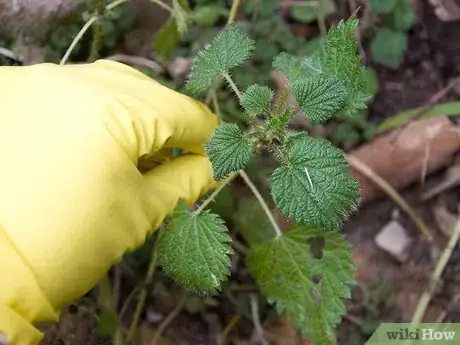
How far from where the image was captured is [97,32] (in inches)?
48.9

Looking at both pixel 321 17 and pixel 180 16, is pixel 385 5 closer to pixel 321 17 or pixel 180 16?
pixel 321 17

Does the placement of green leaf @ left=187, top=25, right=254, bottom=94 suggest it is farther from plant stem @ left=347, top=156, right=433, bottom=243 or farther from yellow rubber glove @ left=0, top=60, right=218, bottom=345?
plant stem @ left=347, top=156, right=433, bottom=243

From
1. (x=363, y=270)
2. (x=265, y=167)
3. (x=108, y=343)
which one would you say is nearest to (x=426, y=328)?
(x=363, y=270)

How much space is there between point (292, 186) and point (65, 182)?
0.94 feet

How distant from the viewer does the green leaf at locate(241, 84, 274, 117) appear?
879 millimetres

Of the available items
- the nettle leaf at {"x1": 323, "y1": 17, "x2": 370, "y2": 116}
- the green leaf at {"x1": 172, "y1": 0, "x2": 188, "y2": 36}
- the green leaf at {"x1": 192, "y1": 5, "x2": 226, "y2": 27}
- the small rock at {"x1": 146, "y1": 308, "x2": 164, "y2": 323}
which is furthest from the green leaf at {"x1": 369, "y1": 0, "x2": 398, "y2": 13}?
the small rock at {"x1": 146, "y1": 308, "x2": 164, "y2": 323}

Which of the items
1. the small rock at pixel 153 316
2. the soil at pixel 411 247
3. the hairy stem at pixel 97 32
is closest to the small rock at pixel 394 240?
the soil at pixel 411 247

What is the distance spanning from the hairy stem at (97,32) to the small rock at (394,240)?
68 cm

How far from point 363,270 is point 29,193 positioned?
74 cm

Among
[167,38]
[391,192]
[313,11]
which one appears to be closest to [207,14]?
[167,38]

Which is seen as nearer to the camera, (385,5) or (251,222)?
(251,222)

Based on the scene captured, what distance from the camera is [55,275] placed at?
0.81 m

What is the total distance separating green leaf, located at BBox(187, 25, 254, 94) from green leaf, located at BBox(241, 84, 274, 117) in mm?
80

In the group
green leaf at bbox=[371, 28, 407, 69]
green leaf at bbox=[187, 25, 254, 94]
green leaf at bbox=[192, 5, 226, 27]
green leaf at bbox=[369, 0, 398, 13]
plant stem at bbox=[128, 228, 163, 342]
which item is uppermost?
green leaf at bbox=[187, 25, 254, 94]
